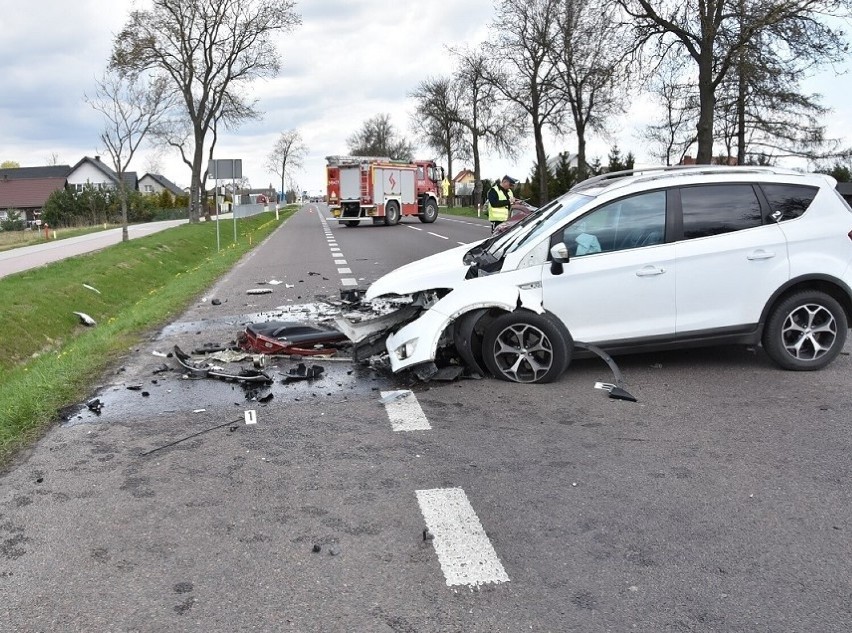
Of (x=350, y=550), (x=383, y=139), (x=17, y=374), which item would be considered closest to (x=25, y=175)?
(x=383, y=139)

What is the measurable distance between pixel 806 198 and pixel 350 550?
5151mm

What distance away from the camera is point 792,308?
6.48 m

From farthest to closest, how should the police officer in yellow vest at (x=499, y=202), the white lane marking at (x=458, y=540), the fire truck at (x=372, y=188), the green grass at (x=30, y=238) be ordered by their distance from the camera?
the fire truck at (x=372, y=188) < the green grass at (x=30, y=238) < the police officer in yellow vest at (x=499, y=202) < the white lane marking at (x=458, y=540)

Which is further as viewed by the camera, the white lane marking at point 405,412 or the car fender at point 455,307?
the car fender at point 455,307

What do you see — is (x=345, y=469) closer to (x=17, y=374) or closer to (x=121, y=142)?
(x=17, y=374)

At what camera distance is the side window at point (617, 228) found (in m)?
6.48

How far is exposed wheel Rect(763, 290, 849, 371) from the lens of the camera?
6.48 m

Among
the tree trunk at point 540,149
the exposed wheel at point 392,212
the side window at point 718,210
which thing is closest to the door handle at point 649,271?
the side window at point 718,210

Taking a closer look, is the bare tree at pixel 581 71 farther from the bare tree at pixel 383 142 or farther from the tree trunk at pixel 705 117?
the bare tree at pixel 383 142

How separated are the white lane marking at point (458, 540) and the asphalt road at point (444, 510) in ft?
0.04


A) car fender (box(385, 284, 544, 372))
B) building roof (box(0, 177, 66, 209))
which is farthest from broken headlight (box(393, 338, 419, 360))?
building roof (box(0, 177, 66, 209))

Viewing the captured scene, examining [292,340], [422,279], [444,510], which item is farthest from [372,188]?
[444,510]

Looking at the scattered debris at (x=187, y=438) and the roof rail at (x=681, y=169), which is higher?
the roof rail at (x=681, y=169)

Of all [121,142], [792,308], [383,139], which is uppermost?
[383,139]
